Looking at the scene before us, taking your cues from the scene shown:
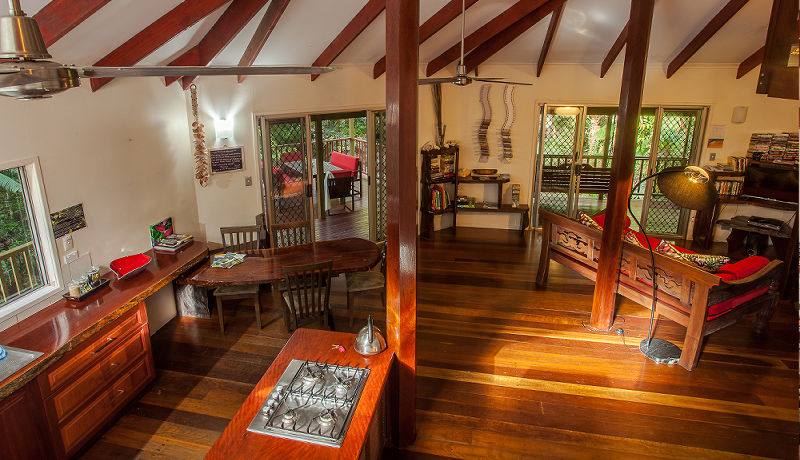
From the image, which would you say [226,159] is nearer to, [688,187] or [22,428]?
[22,428]

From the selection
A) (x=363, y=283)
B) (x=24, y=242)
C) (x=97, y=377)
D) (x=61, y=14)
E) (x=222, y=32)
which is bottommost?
(x=97, y=377)

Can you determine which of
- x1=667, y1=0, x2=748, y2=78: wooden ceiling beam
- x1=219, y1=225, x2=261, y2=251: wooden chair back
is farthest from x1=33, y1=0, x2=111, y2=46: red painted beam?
x1=667, y1=0, x2=748, y2=78: wooden ceiling beam

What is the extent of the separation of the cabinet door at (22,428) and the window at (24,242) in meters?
0.84

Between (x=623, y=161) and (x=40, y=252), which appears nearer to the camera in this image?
(x=40, y=252)

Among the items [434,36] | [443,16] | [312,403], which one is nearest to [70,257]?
[312,403]

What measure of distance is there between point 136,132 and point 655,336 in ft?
18.0

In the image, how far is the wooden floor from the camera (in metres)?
3.60

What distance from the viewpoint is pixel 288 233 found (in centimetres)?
610

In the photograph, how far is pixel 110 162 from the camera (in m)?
4.51

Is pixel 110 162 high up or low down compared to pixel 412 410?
up

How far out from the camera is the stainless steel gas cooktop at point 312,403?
261cm

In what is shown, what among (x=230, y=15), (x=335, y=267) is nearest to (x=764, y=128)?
(x=335, y=267)

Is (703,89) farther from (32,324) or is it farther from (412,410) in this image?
(32,324)

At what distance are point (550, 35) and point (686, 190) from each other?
362 centimetres
